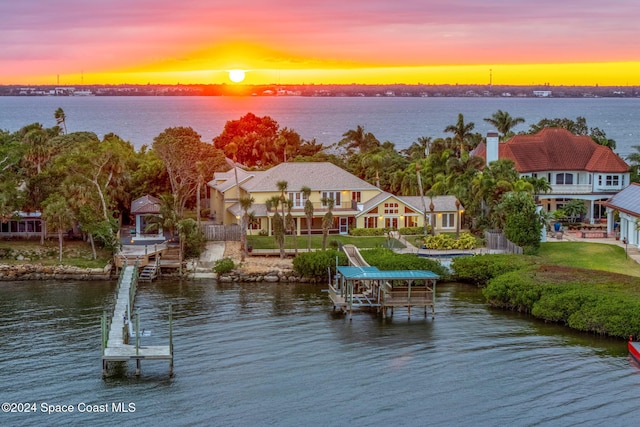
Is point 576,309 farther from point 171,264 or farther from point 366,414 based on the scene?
point 171,264

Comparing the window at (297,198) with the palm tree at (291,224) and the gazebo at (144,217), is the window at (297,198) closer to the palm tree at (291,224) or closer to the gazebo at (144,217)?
the palm tree at (291,224)

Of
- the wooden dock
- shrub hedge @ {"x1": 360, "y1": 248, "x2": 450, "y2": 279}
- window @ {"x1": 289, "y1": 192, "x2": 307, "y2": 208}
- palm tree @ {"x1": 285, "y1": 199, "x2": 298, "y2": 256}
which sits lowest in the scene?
the wooden dock

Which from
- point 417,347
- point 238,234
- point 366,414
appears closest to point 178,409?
point 366,414

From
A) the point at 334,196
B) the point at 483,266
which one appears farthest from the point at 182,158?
the point at 483,266

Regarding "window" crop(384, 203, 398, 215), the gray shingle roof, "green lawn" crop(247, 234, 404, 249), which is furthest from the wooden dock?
"window" crop(384, 203, 398, 215)

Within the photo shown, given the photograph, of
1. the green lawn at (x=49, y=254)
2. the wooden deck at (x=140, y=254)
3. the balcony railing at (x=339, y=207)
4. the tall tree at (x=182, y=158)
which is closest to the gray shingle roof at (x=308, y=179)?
the balcony railing at (x=339, y=207)

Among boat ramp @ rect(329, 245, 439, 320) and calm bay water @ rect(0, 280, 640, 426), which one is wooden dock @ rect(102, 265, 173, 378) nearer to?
calm bay water @ rect(0, 280, 640, 426)
